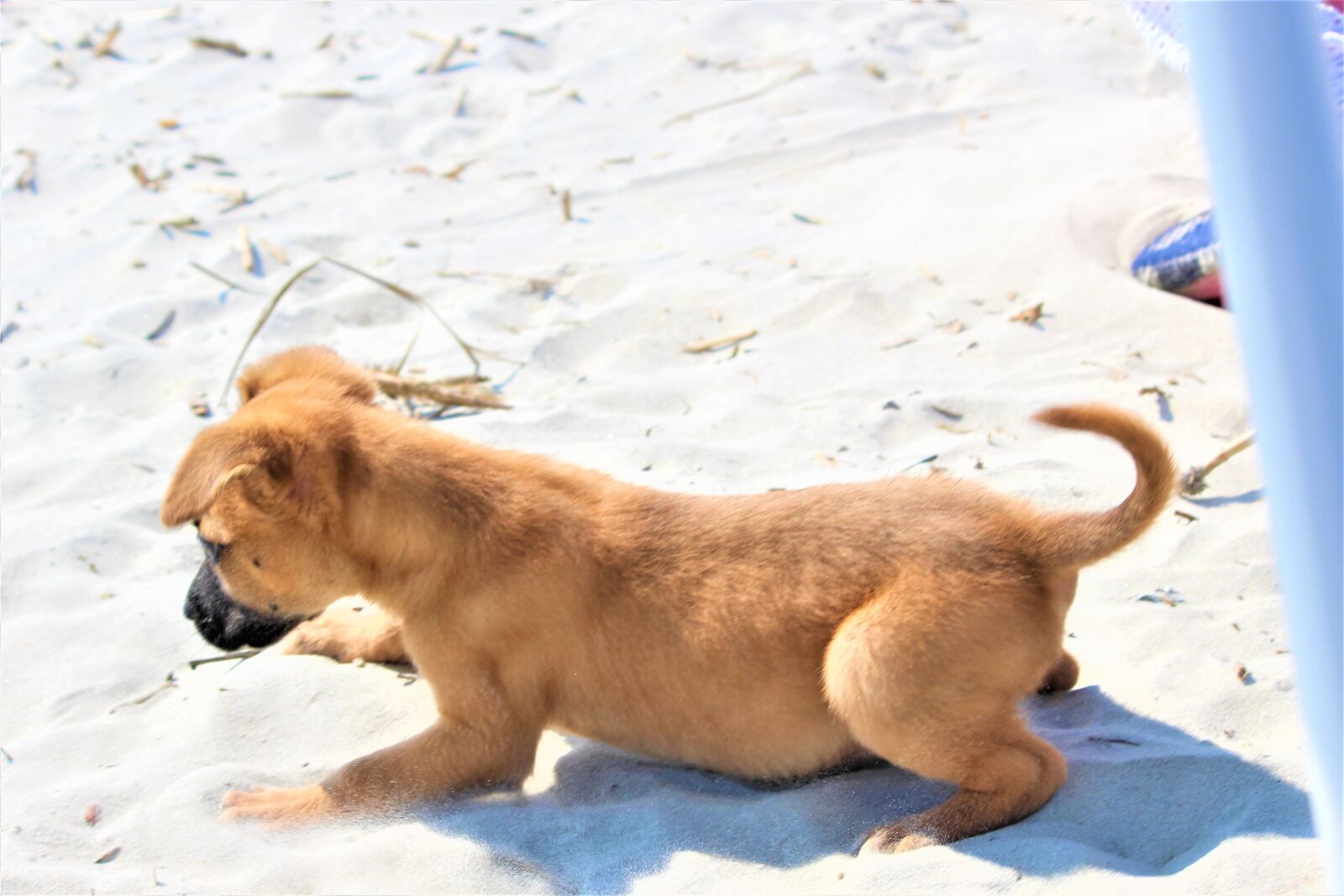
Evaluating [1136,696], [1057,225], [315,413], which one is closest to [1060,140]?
[1057,225]

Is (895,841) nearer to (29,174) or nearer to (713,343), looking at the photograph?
(713,343)

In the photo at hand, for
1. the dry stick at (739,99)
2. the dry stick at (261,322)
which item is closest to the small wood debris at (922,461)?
the dry stick at (261,322)

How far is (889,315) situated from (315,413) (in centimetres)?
298

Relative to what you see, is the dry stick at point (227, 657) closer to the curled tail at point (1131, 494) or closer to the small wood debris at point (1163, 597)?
the curled tail at point (1131, 494)

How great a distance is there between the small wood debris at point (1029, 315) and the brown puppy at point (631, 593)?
2.26 m

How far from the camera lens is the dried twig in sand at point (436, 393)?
492cm

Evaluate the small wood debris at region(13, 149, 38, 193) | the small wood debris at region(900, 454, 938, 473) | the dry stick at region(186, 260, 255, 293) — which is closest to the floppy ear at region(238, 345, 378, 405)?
the small wood debris at region(900, 454, 938, 473)

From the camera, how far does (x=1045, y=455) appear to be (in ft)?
14.6

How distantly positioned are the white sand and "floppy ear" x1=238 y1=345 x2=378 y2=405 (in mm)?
821

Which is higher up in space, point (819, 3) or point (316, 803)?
point (819, 3)

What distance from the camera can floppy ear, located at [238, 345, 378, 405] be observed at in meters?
3.45

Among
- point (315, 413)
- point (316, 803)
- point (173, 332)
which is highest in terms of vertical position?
point (315, 413)

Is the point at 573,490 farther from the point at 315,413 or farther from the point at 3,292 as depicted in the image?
the point at 3,292

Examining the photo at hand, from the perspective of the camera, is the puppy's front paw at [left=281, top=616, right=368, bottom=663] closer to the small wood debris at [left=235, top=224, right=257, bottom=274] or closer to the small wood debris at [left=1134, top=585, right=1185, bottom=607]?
the small wood debris at [left=1134, top=585, right=1185, bottom=607]
